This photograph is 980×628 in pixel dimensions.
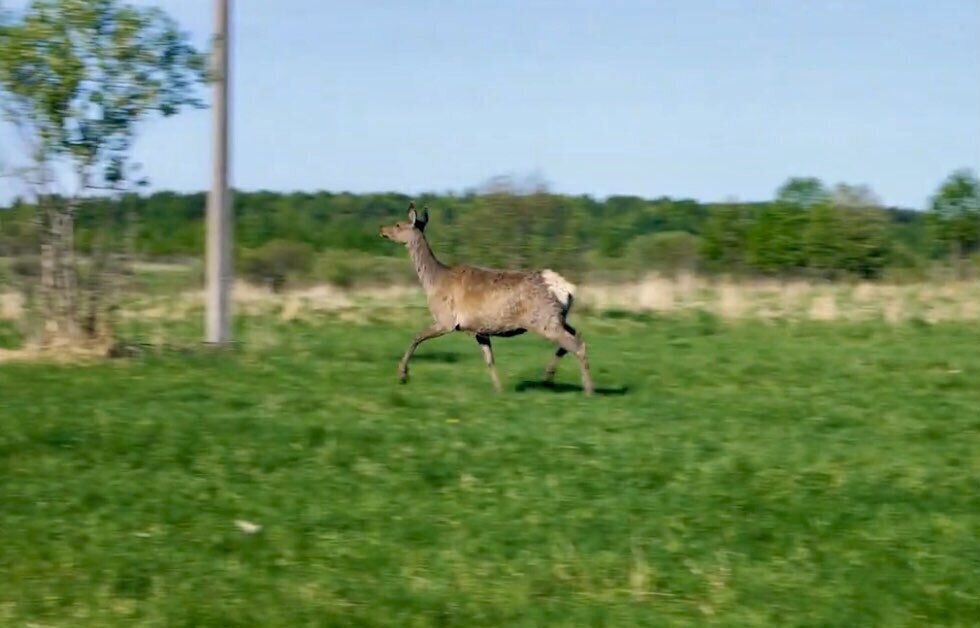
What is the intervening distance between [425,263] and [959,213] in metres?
36.1

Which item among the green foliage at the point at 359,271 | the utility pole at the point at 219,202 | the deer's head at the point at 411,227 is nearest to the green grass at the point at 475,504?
the deer's head at the point at 411,227

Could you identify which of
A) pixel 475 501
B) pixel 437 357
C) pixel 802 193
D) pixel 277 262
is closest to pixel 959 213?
pixel 802 193

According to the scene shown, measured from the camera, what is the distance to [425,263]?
16156 mm

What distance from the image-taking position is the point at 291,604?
25.8ft

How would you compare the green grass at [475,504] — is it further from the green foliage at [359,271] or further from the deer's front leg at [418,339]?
the green foliage at [359,271]

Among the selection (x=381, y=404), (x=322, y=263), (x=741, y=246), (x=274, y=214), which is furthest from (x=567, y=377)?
(x=274, y=214)

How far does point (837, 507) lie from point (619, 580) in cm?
219

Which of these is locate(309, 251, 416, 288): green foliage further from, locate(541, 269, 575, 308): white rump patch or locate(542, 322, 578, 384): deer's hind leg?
locate(541, 269, 575, 308): white rump patch

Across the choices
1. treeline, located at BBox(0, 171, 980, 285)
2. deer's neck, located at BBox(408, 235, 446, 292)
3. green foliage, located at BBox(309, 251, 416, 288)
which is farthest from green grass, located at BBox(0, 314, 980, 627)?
green foliage, located at BBox(309, 251, 416, 288)

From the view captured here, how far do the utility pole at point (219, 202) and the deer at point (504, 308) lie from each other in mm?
4107

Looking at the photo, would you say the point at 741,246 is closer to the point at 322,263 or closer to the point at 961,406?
the point at 322,263

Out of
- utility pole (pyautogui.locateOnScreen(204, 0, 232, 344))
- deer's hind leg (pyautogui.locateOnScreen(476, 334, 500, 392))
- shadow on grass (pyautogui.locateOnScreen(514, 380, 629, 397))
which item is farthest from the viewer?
utility pole (pyautogui.locateOnScreen(204, 0, 232, 344))

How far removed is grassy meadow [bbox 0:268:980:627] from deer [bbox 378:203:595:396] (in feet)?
1.58

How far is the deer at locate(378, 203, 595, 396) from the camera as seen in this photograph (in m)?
15.2
